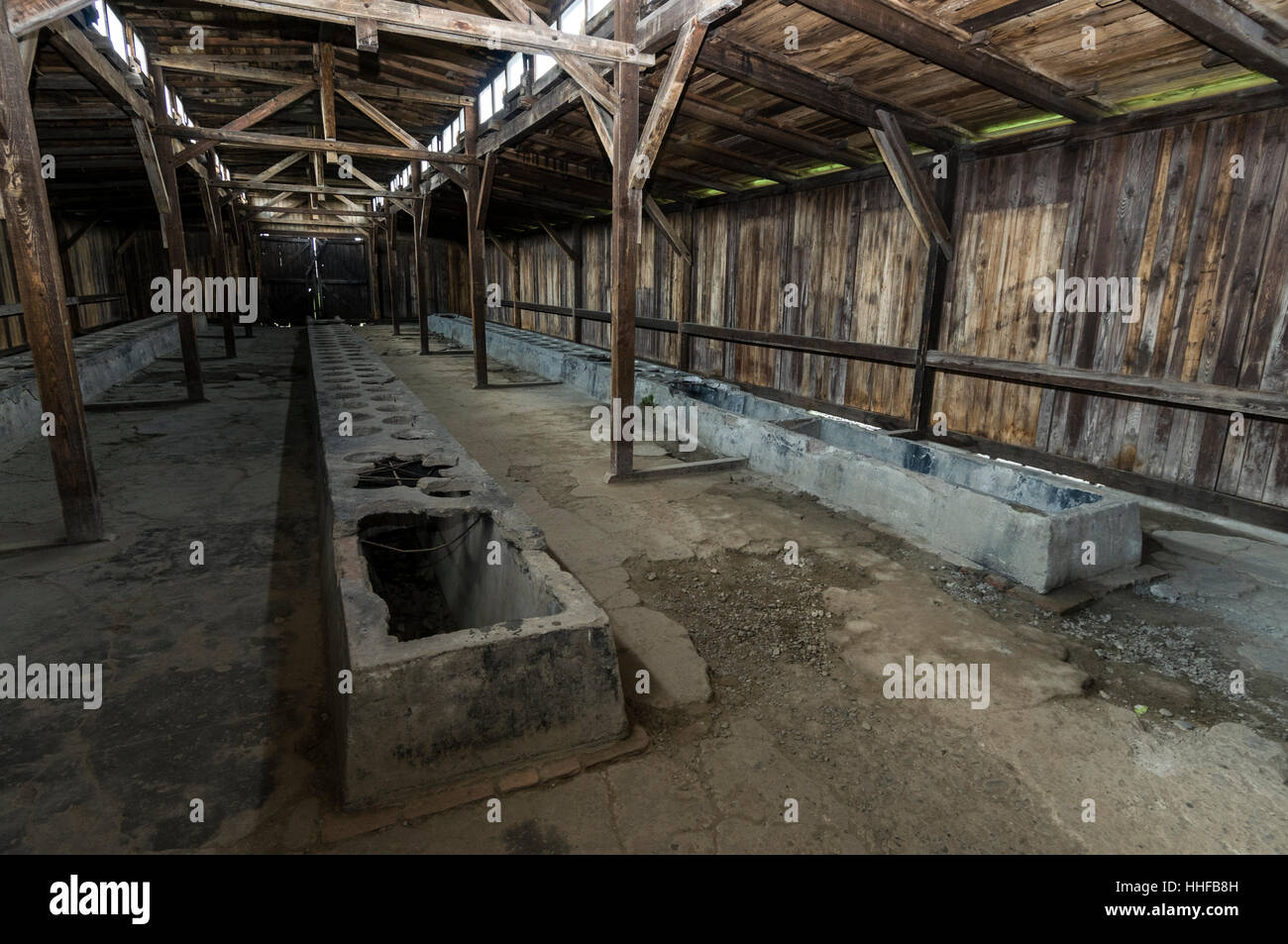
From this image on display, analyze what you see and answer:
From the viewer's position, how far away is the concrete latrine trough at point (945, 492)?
159 inches

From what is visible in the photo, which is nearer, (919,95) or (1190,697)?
(1190,697)

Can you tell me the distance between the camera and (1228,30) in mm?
3816

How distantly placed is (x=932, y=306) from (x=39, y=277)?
7314 mm

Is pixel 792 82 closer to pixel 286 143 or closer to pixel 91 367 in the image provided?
pixel 286 143

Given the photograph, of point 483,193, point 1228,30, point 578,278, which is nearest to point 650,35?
point 1228,30

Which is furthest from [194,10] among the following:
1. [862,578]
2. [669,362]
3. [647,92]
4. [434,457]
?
[862,578]

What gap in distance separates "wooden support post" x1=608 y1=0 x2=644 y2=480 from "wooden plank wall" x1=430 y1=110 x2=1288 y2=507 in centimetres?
352

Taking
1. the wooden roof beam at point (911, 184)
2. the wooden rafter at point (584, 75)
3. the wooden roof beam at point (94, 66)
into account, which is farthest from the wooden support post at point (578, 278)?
the wooden rafter at point (584, 75)

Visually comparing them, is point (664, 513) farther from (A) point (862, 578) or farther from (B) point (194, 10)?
(B) point (194, 10)

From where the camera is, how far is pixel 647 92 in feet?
20.9

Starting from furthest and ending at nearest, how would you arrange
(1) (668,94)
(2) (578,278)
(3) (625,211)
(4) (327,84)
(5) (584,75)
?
(2) (578,278)
(4) (327,84)
(3) (625,211)
(5) (584,75)
(1) (668,94)

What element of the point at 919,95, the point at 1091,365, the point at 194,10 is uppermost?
the point at 194,10

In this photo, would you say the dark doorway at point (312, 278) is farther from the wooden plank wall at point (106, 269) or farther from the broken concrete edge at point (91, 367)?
the broken concrete edge at point (91, 367)
